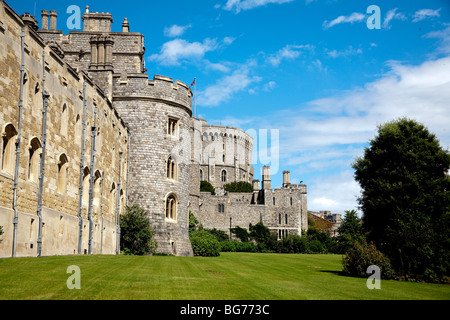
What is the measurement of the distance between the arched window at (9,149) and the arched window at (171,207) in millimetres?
17144

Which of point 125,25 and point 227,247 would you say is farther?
point 227,247

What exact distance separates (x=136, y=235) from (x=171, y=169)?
518 cm

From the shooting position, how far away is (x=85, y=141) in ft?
82.1

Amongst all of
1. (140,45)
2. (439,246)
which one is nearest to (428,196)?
(439,246)

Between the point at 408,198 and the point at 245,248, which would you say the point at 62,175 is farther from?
the point at 245,248

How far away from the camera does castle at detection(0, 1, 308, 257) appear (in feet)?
57.7

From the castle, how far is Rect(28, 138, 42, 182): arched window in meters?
0.04

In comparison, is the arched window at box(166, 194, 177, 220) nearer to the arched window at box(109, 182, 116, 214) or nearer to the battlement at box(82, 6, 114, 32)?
the arched window at box(109, 182, 116, 214)

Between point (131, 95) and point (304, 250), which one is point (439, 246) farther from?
point (304, 250)

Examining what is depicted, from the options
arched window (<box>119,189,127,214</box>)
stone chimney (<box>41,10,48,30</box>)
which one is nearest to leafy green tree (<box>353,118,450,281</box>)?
arched window (<box>119,189,127,214</box>)

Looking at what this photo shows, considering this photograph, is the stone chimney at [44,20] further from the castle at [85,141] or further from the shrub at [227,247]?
the shrub at [227,247]

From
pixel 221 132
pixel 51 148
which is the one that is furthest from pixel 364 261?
pixel 221 132
